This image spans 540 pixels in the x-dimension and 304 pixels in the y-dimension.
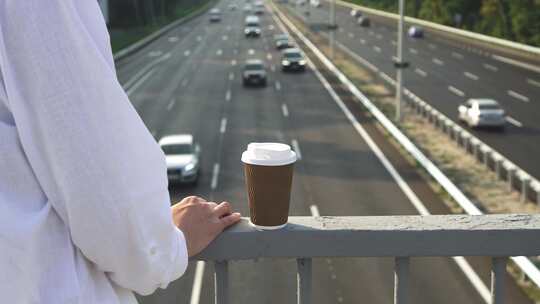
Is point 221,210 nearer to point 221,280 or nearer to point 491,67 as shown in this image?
point 221,280

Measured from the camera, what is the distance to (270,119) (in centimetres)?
3059

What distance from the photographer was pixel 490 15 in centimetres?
6356

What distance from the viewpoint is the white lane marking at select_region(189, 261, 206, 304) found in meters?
12.4

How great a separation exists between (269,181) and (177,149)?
1955cm

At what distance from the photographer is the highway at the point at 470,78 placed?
83.8 ft

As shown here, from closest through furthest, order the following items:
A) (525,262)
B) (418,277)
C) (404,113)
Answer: (525,262)
(418,277)
(404,113)

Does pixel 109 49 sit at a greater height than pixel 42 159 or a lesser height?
greater

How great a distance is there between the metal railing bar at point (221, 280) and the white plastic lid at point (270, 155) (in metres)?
0.36

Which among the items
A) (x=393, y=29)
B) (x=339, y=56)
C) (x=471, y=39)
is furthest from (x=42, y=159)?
(x=393, y=29)

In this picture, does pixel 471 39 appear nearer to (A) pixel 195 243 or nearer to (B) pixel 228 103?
(B) pixel 228 103

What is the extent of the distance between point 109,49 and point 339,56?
164 ft

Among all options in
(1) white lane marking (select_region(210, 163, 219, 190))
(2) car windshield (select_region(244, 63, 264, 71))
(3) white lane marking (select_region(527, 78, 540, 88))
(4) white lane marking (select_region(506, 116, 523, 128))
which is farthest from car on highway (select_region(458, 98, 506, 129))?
(2) car windshield (select_region(244, 63, 264, 71))

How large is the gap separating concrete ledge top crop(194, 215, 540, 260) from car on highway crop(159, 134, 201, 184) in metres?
16.8

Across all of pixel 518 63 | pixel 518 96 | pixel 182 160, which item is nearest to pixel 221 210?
pixel 182 160
